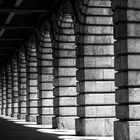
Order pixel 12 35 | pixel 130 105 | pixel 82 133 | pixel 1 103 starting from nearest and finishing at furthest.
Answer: pixel 130 105, pixel 82 133, pixel 12 35, pixel 1 103

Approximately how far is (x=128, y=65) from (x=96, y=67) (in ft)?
16.1

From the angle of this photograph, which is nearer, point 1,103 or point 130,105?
point 130,105

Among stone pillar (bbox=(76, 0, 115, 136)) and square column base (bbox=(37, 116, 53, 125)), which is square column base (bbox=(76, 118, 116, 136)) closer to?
stone pillar (bbox=(76, 0, 115, 136))

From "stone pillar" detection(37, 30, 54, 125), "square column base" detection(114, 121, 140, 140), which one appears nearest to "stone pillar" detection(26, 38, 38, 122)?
"stone pillar" detection(37, 30, 54, 125)

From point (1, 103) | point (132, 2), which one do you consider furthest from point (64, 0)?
point (1, 103)

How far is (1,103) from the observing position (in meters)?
59.2

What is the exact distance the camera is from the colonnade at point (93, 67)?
14797 millimetres

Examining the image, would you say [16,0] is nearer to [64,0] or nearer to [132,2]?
[64,0]

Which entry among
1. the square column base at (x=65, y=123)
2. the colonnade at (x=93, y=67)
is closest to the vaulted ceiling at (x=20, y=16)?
the colonnade at (x=93, y=67)

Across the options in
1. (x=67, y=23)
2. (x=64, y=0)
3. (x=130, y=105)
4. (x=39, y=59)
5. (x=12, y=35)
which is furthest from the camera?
(x=12, y=35)

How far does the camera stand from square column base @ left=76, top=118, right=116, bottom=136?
62.3 feet

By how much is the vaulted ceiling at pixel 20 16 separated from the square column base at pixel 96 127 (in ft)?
22.8

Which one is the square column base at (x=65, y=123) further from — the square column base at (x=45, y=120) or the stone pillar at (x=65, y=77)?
the square column base at (x=45, y=120)

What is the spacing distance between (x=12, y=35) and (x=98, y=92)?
18190 mm
